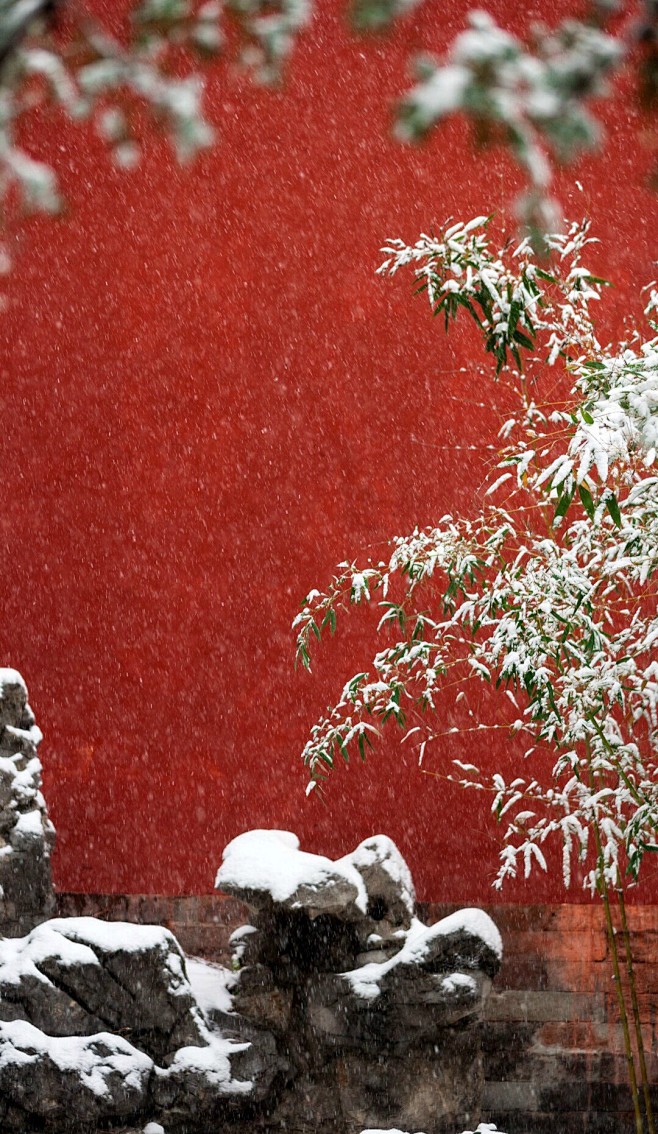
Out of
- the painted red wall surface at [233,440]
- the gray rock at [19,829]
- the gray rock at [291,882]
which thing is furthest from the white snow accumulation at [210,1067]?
the painted red wall surface at [233,440]

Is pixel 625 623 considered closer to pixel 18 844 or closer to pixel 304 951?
pixel 304 951

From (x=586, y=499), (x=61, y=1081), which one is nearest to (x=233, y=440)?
(x=61, y=1081)

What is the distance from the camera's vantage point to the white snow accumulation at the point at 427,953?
376 cm

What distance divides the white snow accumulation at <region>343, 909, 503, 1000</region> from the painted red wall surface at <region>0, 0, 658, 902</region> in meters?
0.96

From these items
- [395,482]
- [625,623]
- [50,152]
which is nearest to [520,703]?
[625,623]

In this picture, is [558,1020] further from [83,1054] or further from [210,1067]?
[83,1054]

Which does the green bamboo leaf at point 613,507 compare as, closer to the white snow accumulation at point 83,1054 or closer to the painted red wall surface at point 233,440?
the white snow accumulation at point 83,1054

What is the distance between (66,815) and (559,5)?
4.02 m

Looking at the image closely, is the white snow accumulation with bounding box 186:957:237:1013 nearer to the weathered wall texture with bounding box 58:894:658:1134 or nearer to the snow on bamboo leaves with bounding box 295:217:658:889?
the weathered wall texture with bounding box 58:894:658:1134

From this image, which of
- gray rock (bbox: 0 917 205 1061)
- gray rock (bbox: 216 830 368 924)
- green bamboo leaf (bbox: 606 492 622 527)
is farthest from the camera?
gray rock (bbox: 216 830 368 924)

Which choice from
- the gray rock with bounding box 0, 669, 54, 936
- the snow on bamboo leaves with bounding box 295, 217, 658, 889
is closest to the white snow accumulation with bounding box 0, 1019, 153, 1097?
the gray rock with bounding box 0, 669, 54, 936

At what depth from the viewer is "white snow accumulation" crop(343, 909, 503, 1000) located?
12.3 feet

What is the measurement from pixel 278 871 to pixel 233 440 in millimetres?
2096

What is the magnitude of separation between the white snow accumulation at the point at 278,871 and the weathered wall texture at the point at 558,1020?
35.4 inches
